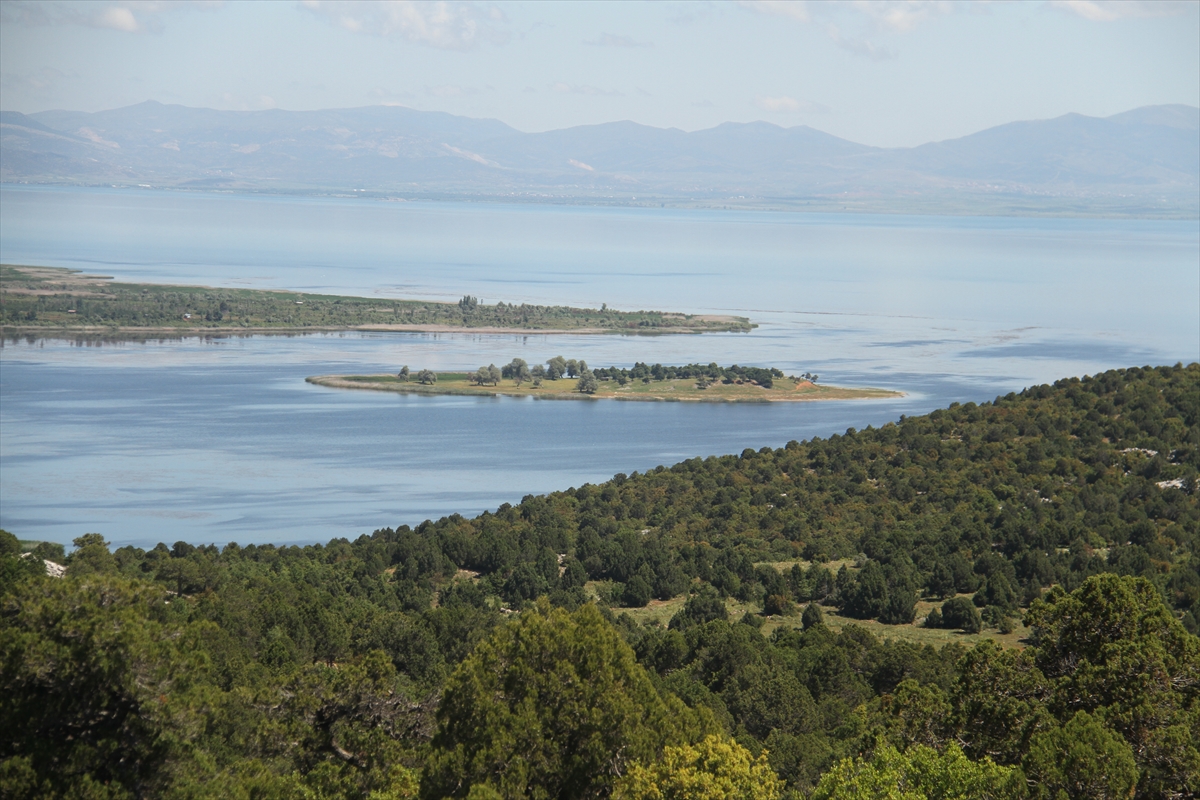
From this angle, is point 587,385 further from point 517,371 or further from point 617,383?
point 517,371

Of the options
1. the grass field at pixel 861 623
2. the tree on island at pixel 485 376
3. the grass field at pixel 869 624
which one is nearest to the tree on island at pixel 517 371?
the tree on island at pixel 485 376

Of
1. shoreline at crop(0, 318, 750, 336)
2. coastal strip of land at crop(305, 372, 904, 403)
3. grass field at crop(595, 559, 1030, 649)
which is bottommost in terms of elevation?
grass field at crop(595, 559, 1030, 649)

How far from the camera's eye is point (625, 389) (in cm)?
7538

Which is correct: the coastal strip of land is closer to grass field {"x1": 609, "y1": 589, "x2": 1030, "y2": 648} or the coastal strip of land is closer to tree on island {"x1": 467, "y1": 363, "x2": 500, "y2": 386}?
tree on island {"x1": 467, "y1": 363, "x2": 500, "y2": 386}

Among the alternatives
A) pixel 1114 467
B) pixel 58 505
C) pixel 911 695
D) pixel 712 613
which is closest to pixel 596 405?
pixel 58 505

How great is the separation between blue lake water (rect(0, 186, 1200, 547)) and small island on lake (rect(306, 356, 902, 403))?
1.61 metres

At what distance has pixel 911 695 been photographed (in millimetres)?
13977

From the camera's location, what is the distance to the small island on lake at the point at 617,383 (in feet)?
238

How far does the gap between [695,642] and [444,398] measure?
51950 millimetres

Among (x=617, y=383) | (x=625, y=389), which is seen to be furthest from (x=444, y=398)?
(x=617, y=383)

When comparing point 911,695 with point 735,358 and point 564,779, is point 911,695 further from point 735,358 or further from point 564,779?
point 735,358

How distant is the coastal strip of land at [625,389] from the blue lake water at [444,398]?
1435 millimetres

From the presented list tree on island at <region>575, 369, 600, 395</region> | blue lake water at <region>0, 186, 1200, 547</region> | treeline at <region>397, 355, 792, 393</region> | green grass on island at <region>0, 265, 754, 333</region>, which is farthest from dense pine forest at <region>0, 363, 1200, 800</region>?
green grass on island at <region>0, 265, 754, 333</region>

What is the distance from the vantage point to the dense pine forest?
1057 cm
